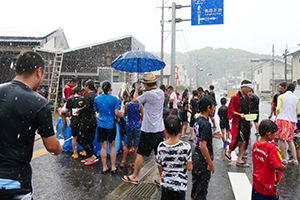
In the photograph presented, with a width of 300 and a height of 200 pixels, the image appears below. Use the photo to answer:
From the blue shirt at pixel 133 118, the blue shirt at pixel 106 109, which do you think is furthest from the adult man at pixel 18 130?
the blue shirt at pixel 133 118

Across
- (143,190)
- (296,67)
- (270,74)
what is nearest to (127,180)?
(143,190)

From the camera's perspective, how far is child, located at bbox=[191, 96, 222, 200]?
276 centimetres

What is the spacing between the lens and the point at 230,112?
198 inches

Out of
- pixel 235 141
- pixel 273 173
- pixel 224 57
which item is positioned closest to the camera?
pixel 273 173

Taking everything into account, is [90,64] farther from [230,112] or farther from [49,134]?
[49,134]

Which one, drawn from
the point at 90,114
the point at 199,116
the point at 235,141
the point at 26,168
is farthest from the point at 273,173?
the point at 90,114

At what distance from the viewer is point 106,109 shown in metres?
4.50

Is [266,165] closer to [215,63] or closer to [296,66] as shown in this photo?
[296,66]

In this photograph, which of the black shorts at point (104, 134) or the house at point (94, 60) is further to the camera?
the house at point (94, 60)

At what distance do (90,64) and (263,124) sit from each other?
15308 mm

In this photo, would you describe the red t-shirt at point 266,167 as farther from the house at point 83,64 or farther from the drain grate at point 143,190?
the house at point 83,64

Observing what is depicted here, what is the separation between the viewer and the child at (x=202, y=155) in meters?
2.76

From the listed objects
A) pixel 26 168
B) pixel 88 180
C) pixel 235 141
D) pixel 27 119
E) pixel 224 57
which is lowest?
pixel 88 180

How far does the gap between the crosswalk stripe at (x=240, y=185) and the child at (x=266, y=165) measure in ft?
3.57
